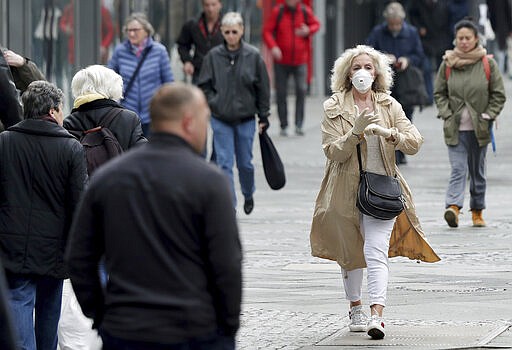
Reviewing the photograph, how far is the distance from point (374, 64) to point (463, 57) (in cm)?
507

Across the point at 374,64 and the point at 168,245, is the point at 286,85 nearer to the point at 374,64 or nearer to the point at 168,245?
the point at 374,64

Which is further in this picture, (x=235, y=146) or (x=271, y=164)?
(x=235, y=146)

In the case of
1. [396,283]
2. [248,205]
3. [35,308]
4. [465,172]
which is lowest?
[248,205]

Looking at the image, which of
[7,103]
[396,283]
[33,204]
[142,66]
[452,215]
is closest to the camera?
[33,204]

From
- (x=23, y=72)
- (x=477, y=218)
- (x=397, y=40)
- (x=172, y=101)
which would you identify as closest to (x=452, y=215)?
(x=477, y=218)

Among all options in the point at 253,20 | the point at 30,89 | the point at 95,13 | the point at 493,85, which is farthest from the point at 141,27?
the point at 253,20

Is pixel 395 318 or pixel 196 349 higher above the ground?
pixel 196 349

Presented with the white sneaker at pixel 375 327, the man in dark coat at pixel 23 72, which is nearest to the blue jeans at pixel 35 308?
the white sneaker at pixel 375 327

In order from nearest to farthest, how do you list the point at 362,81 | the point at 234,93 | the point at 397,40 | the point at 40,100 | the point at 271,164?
the point at 40,100
the point at 362,81
the point at 271,164
the point at 234,93
the point at 397,40

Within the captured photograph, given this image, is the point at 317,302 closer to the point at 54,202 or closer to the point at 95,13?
the point at 54,202

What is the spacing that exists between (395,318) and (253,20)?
21.1m

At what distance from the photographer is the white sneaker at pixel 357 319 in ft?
28.8

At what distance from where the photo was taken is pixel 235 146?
14.7 m

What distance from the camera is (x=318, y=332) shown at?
8.78 m
